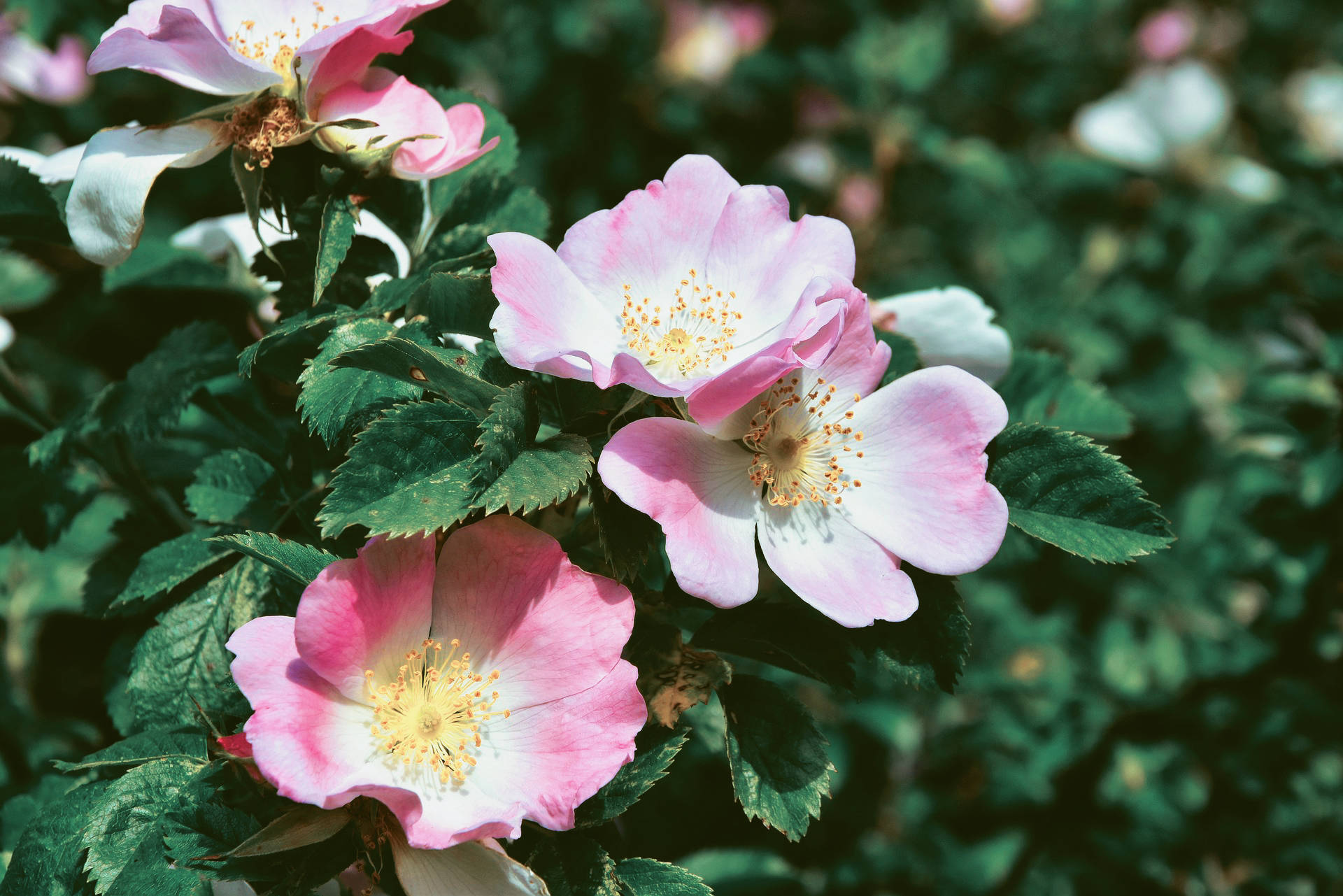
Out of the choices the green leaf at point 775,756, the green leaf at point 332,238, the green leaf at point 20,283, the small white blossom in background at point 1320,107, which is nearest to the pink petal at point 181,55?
the green leaf at point 332,238

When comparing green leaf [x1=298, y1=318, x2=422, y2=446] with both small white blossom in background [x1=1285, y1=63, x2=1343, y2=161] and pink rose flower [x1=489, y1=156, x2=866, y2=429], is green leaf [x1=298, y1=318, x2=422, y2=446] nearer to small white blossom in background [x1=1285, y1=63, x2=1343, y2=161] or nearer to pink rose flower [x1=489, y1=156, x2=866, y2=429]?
pink rose flower [x1=489, y1=156, x2=866, y2=429]

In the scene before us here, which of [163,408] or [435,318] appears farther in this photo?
[163,408]

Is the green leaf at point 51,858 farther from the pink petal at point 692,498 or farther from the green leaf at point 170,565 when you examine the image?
the pink petal at point 692,498

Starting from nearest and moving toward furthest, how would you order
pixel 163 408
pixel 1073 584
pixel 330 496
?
pixel 330 496 < pixel 163 408 < pixel 1073 584

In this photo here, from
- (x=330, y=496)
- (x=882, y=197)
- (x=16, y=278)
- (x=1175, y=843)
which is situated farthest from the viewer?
(x=882, y=197)

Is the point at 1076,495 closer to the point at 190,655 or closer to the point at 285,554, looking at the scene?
the point at 285,554

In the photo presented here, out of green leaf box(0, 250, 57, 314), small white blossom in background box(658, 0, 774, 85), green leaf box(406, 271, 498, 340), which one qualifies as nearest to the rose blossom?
green leaf box(406, 271, 498, 340)

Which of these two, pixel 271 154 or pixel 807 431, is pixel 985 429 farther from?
pixel 271 154

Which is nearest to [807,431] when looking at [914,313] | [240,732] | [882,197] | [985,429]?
[985,429]

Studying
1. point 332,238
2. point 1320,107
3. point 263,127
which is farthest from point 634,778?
point 1320,107
